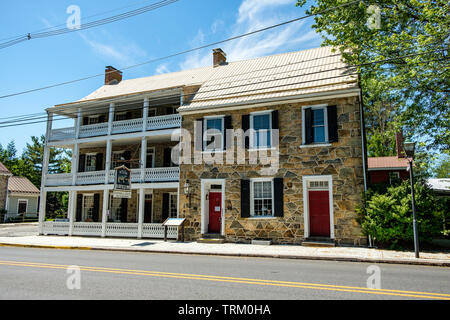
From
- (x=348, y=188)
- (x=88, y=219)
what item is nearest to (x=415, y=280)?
(x=348, y=188)

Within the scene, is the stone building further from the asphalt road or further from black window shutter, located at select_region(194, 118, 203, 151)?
the asphalt road

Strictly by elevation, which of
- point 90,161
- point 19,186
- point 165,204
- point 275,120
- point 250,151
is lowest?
point 165,204

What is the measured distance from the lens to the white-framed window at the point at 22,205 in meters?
34.8

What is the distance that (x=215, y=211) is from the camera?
633 inches

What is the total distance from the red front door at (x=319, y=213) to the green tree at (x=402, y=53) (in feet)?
15.9

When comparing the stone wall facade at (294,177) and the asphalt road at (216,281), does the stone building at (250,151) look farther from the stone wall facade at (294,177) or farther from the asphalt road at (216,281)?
the asphalt road at (216,281)

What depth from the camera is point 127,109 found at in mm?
20500

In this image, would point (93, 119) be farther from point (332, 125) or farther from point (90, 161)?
point (332, 125)

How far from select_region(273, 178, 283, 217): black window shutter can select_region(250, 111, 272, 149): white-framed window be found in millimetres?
1778

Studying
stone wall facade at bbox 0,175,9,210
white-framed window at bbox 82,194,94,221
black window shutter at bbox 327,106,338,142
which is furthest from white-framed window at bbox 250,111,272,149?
stone wall facade at bbox 0,175,9,210

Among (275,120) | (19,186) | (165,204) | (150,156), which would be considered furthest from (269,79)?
(19,186)

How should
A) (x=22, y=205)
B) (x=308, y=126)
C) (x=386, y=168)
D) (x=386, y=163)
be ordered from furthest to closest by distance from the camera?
1. (x=22, y=205)
2. (x=386, y=163)
3. (x=386, y=168)
4. (x=308, y=126)

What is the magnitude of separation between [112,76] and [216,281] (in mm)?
23760

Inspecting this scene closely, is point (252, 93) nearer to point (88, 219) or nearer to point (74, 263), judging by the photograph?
point (74, 263)
